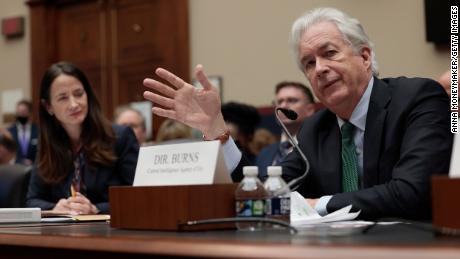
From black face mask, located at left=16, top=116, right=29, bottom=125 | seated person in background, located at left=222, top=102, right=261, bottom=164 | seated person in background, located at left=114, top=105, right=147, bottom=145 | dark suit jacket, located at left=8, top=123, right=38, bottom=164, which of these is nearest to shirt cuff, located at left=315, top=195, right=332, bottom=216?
seated person in background, located at left=222, top=102, right=261, bottom=164

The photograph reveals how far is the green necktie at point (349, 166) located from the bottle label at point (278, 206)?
0.68 metres

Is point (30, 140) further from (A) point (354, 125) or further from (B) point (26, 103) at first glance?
(A) point (354, 125)

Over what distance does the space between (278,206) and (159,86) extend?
2.29ft

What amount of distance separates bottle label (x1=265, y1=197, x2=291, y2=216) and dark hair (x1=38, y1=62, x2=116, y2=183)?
5.82 ft

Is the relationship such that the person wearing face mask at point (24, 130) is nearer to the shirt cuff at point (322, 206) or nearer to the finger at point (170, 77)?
the finger at point (170, 77)

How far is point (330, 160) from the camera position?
2363 millimetres

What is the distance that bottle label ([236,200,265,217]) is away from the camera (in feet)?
5.27

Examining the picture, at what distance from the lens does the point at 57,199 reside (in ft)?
11.1

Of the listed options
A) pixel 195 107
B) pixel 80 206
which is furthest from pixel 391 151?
pixel 80 206

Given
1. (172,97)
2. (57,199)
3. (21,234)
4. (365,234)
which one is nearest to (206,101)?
(172,97)

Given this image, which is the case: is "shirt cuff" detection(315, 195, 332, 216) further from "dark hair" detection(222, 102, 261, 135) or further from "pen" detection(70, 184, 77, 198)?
"dark hair" detection(222, 102, 261, 135)

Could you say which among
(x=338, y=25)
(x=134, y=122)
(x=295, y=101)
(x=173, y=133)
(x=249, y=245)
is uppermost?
(x=338, y=25)

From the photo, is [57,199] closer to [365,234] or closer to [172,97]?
[172,97]

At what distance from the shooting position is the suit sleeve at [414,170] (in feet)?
6.44
